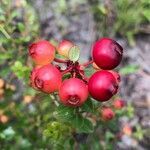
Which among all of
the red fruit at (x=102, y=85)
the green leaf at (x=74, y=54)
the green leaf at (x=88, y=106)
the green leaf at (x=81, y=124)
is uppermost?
the green leaf at (x=74, y=54)

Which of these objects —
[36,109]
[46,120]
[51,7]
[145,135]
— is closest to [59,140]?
[46,120]

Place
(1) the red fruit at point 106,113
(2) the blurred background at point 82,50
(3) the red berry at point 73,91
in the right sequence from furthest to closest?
(2) the blurred background at point 82,50 < (1) the red fruit at point 106,113 < (3) the red berry at point 73,91

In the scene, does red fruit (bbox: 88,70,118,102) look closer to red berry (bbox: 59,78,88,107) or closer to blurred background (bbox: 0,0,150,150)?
red berry (bbox: 59,78,88,107)

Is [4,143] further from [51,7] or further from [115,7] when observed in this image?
[115,7]

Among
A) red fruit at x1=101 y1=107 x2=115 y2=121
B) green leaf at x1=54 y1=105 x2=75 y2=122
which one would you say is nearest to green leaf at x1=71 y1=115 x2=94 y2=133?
green leaf at x1=54 y1=105 x2=75 y2=122

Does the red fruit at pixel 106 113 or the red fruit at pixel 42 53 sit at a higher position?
the red fruit at pixel 42 53

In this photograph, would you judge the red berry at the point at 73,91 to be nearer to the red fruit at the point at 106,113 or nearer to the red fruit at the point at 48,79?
the red fruit at the point at 48,79

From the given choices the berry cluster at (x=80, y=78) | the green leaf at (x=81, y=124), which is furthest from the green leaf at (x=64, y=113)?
the berry cluster at (x=80, y=78)

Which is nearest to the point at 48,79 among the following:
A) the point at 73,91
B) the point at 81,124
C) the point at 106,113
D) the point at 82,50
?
the point at 73,91
